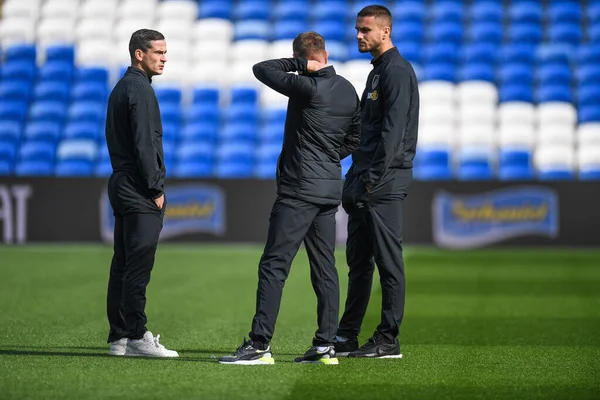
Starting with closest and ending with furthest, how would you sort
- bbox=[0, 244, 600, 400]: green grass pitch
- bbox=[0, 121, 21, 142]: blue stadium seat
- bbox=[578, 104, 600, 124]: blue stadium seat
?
bbox=[0, 244, 600, 400]: green grass pitch < bbox=[578, 104, 600, 124]: blue stadium seat < bbox=[0, 121, 21, 142]: blue stadium seat

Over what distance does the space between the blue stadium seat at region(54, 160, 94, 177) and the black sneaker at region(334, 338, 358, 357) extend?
13255 millimetres

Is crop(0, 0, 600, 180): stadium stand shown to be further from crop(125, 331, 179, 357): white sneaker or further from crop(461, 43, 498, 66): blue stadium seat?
crop(125, 331, 179, 357): white sneaker

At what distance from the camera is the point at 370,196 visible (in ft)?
22.5

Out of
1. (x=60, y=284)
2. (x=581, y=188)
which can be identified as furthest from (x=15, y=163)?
(x=581, y=188)

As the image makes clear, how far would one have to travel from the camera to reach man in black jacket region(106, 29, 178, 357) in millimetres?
6801

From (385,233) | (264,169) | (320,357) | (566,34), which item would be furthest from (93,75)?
(320,357)

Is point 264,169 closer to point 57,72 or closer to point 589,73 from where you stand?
point 57,72

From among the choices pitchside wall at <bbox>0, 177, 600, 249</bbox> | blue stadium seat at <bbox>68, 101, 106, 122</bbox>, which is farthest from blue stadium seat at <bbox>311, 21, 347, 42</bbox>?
pitchside wall at <bbox>0, 177, 600, 249</bbox>

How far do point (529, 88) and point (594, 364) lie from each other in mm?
14898

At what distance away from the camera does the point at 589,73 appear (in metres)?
20.9

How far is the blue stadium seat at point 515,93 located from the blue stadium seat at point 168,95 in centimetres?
630

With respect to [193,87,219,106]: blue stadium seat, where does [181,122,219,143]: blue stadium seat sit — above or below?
below

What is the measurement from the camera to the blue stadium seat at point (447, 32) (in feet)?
70.8

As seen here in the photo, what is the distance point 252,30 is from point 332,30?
167 cm
